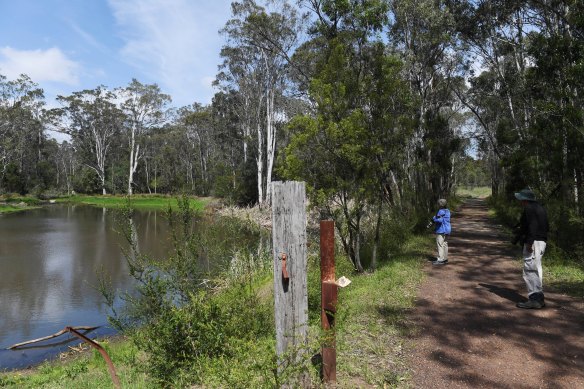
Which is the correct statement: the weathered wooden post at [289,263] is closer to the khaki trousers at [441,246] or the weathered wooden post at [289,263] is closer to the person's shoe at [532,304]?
the person's shoe at [532,304]

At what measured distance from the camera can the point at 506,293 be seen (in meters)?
6.55

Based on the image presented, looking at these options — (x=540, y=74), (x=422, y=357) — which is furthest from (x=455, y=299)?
(x=540, y=74)

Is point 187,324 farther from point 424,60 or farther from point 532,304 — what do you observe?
point 424,60

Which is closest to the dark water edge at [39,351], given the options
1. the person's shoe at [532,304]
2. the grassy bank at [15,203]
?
the person's shoe at [532,304]

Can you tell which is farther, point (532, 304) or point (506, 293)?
point (506, 293)

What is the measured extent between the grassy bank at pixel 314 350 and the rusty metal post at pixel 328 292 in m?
0.19

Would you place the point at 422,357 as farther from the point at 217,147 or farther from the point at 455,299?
the point at 217,147

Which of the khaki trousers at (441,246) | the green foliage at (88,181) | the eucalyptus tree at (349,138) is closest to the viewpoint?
the eucalyptus tree at (349,138)

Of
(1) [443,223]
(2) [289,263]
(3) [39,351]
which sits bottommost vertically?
(3) [39,351]

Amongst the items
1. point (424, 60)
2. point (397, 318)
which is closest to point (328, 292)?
point (397, 318)

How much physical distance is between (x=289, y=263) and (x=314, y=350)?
761 millimetres

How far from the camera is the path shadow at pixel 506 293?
245 inches

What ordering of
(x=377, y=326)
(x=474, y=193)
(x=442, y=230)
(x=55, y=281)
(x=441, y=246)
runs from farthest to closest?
(x=474, y=193)
(x=55, y=281)
(x=441, y=246)
(x=442, y=230)
(x=377, y=326)

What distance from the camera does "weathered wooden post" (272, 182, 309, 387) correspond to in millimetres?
3424
